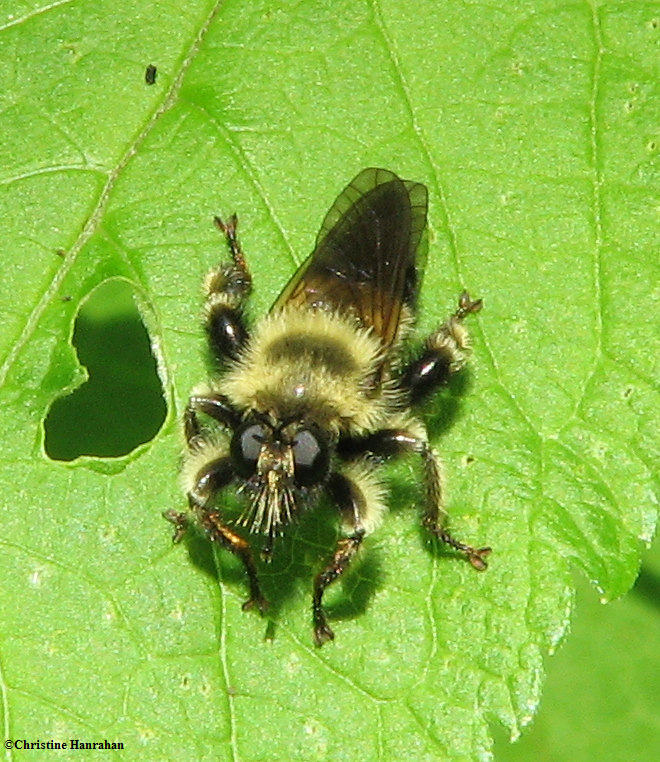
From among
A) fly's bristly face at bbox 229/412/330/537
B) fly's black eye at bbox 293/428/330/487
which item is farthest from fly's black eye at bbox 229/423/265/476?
fly's black eye at bbox 293/428/330/487

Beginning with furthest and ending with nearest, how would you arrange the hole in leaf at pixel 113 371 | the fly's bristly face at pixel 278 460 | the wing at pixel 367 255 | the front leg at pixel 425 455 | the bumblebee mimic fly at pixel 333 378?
the hole in leaf at pixel 113 371, the wing at pixel 367 255, the front leg at pixel 425 455, the bumblebee mimic fly at pixel 333 378, the fly's bristly face at pixel 278 460

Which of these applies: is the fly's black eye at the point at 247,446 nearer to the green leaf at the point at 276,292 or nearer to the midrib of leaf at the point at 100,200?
the green leaf at the point at 276,292

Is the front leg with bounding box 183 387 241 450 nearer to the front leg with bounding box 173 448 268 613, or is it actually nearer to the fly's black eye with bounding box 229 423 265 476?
the front leg with bounding box 173 448 268 613

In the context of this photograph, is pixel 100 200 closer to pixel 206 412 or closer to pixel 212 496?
pixel 206 412

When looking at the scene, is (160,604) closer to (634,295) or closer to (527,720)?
(527,720)

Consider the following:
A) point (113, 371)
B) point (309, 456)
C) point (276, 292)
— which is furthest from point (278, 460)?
point (113, 371)

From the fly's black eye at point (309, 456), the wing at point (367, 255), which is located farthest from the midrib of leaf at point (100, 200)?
the fly's black eye at point (309, 456)
